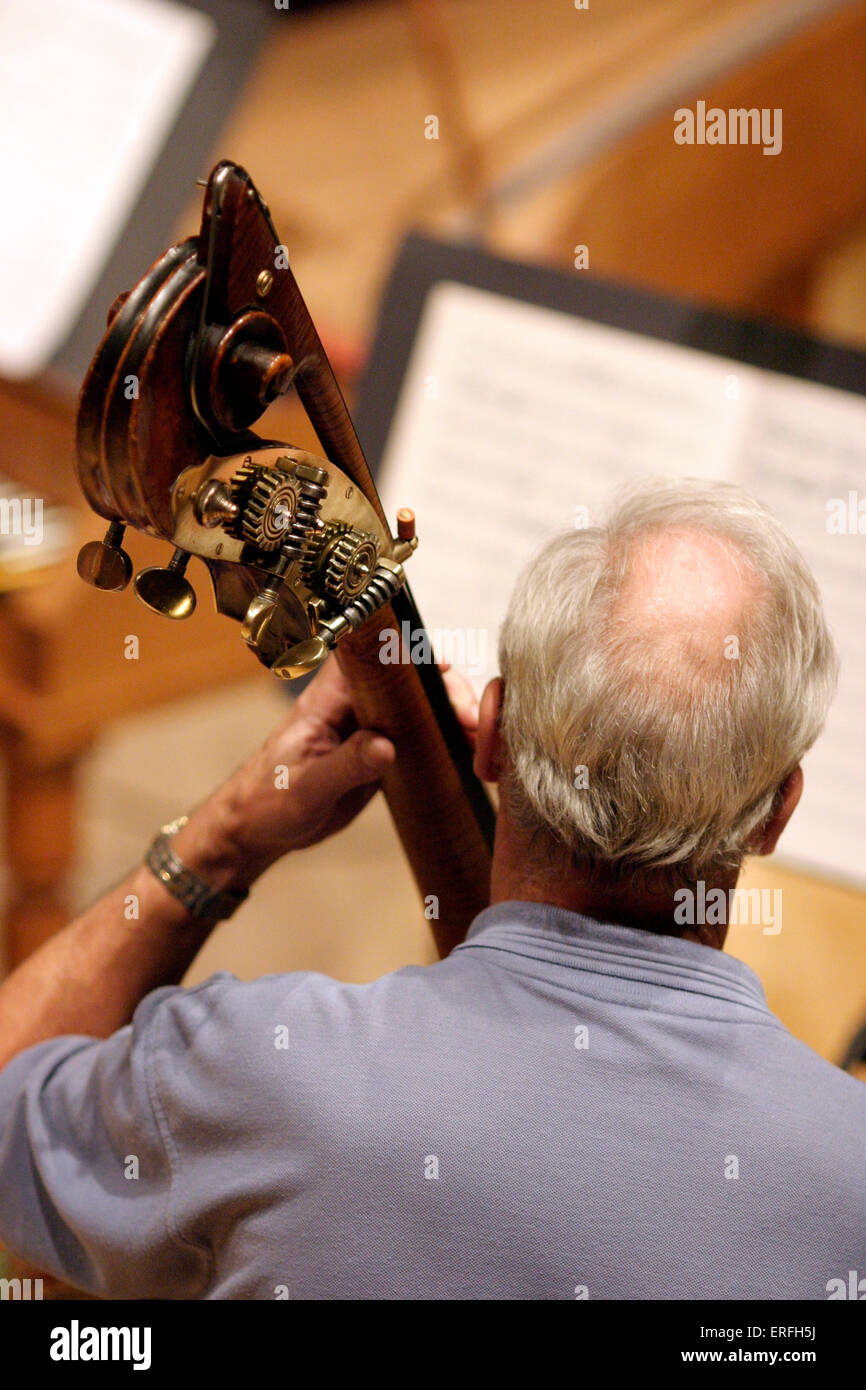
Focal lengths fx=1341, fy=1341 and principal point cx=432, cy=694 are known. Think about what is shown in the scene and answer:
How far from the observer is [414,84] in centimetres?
466

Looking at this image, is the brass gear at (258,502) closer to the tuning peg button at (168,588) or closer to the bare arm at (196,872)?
the tuning peg button at (168,588)

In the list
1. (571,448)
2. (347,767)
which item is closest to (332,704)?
(347,767)

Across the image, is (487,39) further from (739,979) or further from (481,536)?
(739,979)

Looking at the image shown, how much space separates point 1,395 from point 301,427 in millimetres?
461

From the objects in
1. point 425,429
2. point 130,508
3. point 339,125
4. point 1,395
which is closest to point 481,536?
point 425,429

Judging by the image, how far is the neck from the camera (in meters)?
0.93

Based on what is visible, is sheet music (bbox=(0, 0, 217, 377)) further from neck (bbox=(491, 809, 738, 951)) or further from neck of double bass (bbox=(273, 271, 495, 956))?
neck (bbox=(491, 809, 738, 951))

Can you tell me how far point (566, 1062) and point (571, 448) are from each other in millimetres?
1045

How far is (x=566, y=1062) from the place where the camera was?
0.86 m

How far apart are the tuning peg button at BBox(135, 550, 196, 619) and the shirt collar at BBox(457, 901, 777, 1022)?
32cm

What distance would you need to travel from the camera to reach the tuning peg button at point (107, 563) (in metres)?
0.81

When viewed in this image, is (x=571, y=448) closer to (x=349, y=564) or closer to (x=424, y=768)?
(x=424, y=768)

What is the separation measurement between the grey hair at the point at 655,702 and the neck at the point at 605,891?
0.01 meters
